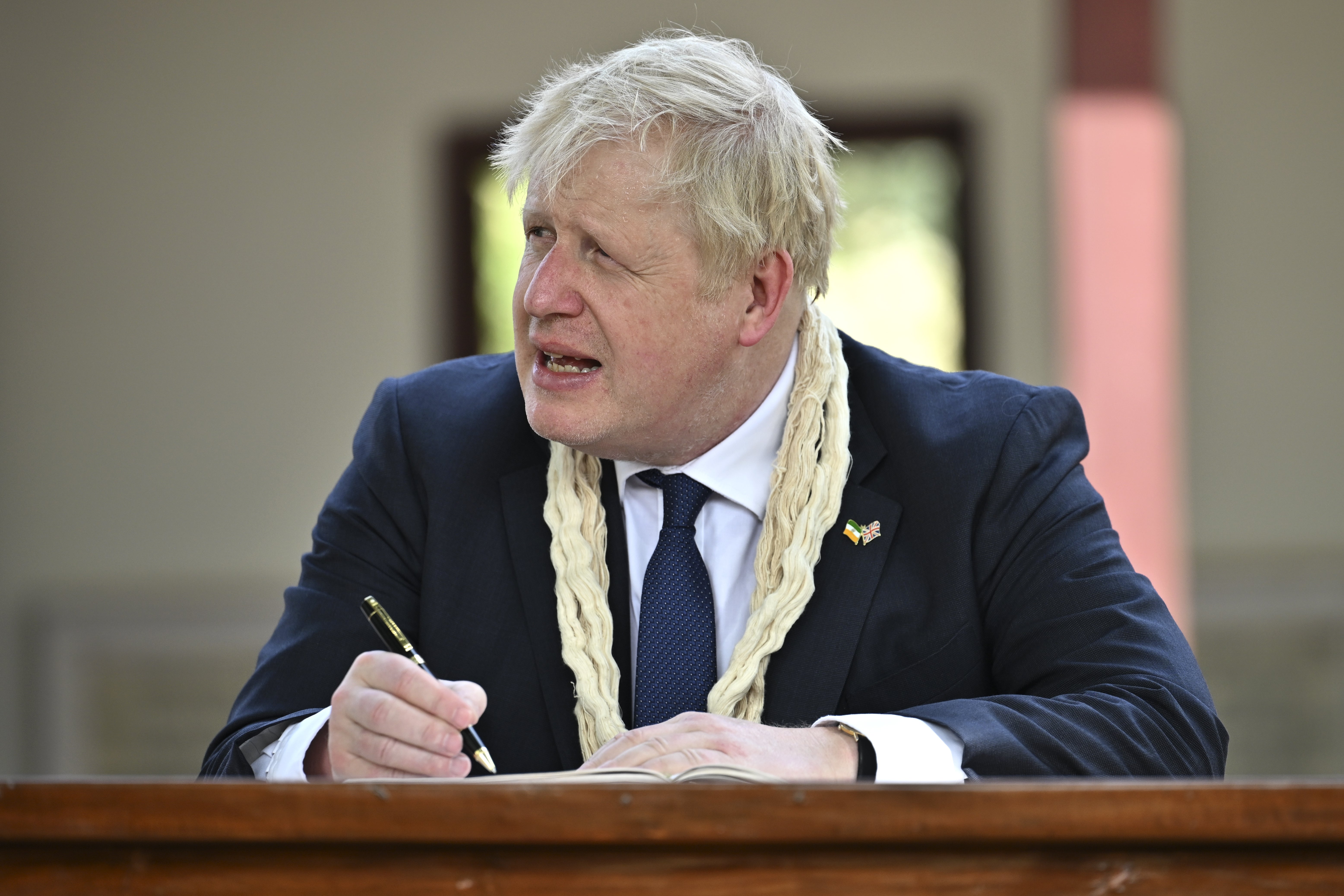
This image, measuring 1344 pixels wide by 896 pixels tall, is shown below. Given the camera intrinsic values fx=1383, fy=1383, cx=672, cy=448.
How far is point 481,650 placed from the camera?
1.74m

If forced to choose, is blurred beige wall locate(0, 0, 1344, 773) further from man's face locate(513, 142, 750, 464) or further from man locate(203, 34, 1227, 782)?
man's face locate(513, 142, 750, 464)

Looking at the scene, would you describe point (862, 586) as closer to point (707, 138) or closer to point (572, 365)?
point (572, 365)

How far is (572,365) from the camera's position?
169 cm

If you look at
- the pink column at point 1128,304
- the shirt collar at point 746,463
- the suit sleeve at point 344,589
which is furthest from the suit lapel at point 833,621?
the pink column at point 1128,304

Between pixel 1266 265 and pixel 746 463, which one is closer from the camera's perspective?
pixel 746 463

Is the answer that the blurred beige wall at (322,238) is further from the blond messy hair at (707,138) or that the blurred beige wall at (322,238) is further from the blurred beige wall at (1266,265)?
the blond messy hair at (707,138)

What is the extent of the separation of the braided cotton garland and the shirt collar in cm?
2

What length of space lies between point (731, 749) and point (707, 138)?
30.5 inches

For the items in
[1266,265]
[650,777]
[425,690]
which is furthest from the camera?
[1266,265]

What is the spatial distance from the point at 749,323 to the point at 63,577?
4.06 m

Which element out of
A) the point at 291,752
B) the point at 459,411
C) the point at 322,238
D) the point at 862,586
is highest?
the point at 322,238

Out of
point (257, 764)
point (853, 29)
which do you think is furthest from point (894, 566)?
point (853, 29)

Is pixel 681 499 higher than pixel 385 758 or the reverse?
higher

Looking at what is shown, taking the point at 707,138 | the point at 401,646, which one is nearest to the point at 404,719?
the point at 401,646
